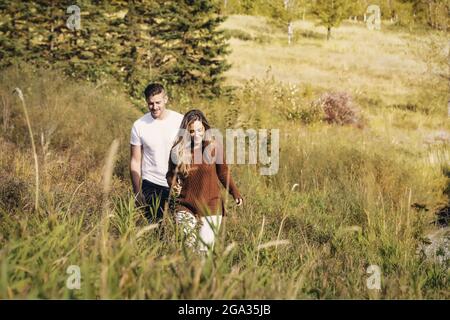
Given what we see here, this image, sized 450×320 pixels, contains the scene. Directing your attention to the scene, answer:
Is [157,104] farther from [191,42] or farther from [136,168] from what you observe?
[191,42]

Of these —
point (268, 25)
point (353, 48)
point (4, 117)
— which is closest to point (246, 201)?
point (4, 117)

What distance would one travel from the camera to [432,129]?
18141 millimetres

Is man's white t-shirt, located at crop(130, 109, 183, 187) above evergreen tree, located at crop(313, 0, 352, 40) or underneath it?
underneath

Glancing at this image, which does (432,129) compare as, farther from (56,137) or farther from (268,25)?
(268,25)

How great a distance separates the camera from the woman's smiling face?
177 inches

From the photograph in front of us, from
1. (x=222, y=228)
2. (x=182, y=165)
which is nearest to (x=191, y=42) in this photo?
(x=182, y=165)

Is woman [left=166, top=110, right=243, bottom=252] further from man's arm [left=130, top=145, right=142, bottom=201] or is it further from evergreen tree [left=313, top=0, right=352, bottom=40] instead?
evergreen tree [left=313, top=0, right=352, bottom=40]

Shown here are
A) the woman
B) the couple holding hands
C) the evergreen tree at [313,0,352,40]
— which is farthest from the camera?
the evergreen tree at [313,0,352,40]

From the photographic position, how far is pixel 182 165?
4406 mm

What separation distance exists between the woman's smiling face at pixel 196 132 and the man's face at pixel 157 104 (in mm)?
587

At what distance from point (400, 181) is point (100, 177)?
447cm

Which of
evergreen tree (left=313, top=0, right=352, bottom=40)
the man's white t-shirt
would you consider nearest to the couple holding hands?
the man's white t-shirt

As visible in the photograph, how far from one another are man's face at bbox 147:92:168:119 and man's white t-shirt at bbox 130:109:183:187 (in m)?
0.06

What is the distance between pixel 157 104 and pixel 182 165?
0.81 meters
